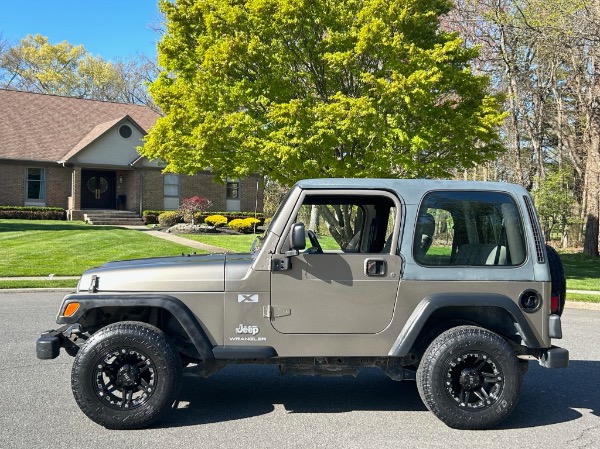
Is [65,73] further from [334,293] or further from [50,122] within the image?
[334,293]

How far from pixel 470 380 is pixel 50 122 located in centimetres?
3505

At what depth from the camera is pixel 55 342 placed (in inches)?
179

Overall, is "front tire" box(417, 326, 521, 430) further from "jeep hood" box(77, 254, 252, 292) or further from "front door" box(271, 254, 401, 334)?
"jeep hood" box(77, 254, 252, 292)

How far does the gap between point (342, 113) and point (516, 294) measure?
9.11 metres

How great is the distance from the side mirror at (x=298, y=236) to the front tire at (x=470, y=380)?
1.38 m

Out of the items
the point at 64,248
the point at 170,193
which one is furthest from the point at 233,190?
the point at 64,248

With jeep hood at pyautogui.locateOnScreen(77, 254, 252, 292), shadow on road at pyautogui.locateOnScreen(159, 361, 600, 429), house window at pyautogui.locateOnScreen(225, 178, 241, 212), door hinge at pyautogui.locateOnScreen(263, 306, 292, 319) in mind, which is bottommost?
shadow on road at pyautogui.locateOnScreen(159, 361, 600, 429)

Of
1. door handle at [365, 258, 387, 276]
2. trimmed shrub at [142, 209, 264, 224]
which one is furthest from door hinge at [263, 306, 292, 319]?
trimmed shrub at [142, 209, 264, 224]

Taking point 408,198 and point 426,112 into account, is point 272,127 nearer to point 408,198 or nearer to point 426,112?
point 426,112

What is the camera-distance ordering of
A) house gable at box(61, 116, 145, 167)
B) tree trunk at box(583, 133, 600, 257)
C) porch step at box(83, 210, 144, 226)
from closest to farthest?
tree trunk at box(583, 133, 600, 257) → porch step at box(83, 210, 144, 226) → house gable at box(61, 116, 145, 167)

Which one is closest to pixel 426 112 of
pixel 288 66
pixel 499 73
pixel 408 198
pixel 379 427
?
pixel 288 66

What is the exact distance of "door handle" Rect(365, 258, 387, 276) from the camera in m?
4.61

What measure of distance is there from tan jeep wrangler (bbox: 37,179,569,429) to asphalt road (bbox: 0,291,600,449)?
0.23 metres

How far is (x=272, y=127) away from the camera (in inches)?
567
